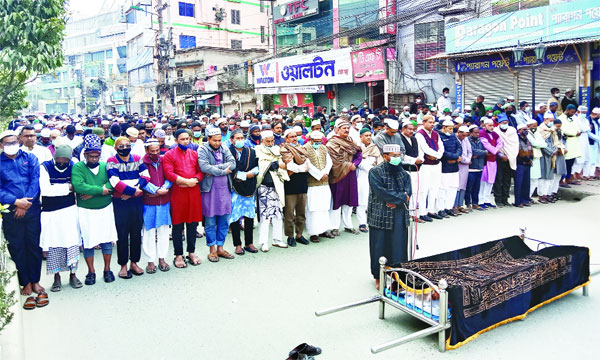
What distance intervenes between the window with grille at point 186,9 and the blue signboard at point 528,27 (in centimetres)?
3057

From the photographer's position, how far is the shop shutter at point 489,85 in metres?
17.4

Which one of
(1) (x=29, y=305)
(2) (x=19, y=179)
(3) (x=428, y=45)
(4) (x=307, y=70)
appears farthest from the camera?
(4) (x=307, y=70)

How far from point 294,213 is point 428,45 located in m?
14.4

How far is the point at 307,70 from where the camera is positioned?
84.5ft

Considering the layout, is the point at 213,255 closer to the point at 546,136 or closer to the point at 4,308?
the point at 4,308

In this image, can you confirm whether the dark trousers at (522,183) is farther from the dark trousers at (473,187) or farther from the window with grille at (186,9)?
the window with grille at (186,9)

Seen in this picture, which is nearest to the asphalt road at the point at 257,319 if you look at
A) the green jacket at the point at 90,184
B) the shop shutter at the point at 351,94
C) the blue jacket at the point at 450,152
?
the green jacket at the point at 90,184

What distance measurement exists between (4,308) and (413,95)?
758 inches

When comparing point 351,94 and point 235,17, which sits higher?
point 235,17

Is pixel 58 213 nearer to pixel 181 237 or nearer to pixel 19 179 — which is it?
pixel 19 179

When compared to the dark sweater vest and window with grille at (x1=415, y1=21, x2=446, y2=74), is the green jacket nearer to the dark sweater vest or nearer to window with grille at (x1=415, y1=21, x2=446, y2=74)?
the dark sweater vest

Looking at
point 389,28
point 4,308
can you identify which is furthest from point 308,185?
point 389,28

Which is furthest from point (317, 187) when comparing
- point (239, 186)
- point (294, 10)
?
point (294, 10)

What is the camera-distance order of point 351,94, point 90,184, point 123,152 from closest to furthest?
point 90,184
point 123,152
point 351,94
